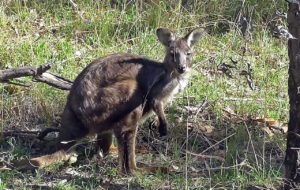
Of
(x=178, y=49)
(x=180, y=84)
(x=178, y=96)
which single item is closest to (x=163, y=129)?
(x=180, y=84)

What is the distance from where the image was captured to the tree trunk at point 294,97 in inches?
187

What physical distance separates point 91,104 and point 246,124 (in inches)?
61.4

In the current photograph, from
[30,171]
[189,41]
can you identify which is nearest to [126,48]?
[189,41]

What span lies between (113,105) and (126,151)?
0.37 metres

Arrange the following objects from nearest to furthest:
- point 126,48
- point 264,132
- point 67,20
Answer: point 264,132 → point 126,48 → point 67,20

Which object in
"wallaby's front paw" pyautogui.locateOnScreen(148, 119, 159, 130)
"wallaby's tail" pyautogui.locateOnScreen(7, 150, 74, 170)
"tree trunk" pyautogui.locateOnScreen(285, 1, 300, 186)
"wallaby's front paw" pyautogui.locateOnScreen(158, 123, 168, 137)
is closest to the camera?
"tree trunk" pyautogui.locateOnScreen(285, 1, 300, 186)

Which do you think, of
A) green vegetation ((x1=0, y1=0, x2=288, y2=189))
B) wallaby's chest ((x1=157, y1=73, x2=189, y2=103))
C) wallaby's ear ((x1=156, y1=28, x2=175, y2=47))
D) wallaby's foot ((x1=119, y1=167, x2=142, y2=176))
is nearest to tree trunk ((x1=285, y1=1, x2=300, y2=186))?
green vegetation ((x1=0, y1=0, x2=288, y2=189))

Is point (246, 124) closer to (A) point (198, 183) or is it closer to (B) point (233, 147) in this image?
(B) point (233, 147)

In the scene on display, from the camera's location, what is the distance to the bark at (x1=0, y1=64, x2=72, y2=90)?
19.0 feet

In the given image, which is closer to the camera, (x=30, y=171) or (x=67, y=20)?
(x=30, y=171)

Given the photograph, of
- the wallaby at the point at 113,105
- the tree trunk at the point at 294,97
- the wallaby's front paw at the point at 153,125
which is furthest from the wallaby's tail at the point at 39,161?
the tree trunk at the point at 294,97

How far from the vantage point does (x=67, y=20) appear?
28.1ft

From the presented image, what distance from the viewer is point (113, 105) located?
562 centimetres

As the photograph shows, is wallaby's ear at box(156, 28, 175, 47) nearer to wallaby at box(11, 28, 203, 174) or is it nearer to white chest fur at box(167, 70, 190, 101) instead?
white chest fur at box(167, 70, 190, 101)
